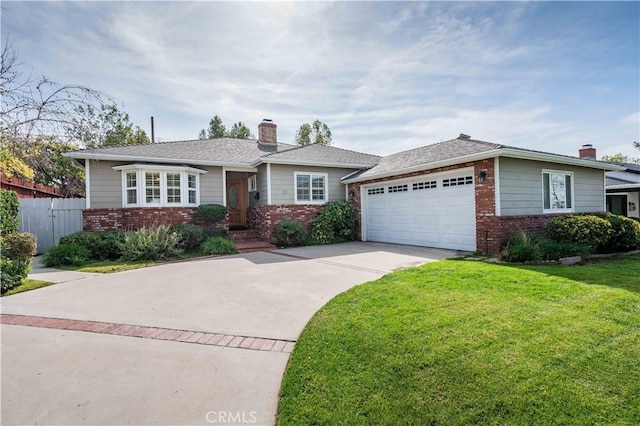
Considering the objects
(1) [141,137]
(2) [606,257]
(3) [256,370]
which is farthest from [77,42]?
(1) [141,137]

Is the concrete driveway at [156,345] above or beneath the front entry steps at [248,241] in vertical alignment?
beneath

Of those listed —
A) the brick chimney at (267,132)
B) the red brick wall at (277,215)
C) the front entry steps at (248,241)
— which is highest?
the brick chimney at (267,132)

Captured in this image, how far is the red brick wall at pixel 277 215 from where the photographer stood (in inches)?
508

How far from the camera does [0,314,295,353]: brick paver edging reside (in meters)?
3.51

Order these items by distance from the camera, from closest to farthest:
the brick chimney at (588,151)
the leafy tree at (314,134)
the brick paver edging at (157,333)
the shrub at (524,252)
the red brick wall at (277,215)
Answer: the brick paver edging at (157,333), the shrub at (524,252), the red brick wall at (277,215), the brick chimney at (588,151), the leafy tree at (314,134)

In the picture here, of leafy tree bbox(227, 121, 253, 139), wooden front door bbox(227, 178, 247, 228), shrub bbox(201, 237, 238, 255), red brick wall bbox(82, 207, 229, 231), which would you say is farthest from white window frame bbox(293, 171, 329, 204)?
leafy tree bbox(227, 121, 253, 139)

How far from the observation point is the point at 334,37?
8414 millimetres

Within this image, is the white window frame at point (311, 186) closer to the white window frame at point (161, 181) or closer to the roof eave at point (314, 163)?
the roof eave at point (314, 163)

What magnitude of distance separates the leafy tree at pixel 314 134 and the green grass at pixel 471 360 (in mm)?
29840

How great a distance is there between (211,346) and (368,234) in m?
10.8

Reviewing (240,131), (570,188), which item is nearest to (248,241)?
(570,188)

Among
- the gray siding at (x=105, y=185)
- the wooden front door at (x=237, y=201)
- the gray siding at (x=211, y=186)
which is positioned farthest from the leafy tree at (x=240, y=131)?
the gray siding at (x=105, y=185)

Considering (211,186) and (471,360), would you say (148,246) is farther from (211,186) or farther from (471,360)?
(471,360)

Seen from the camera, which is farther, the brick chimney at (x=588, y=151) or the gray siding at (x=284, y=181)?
the brick chimney at (x=588, y=151)
